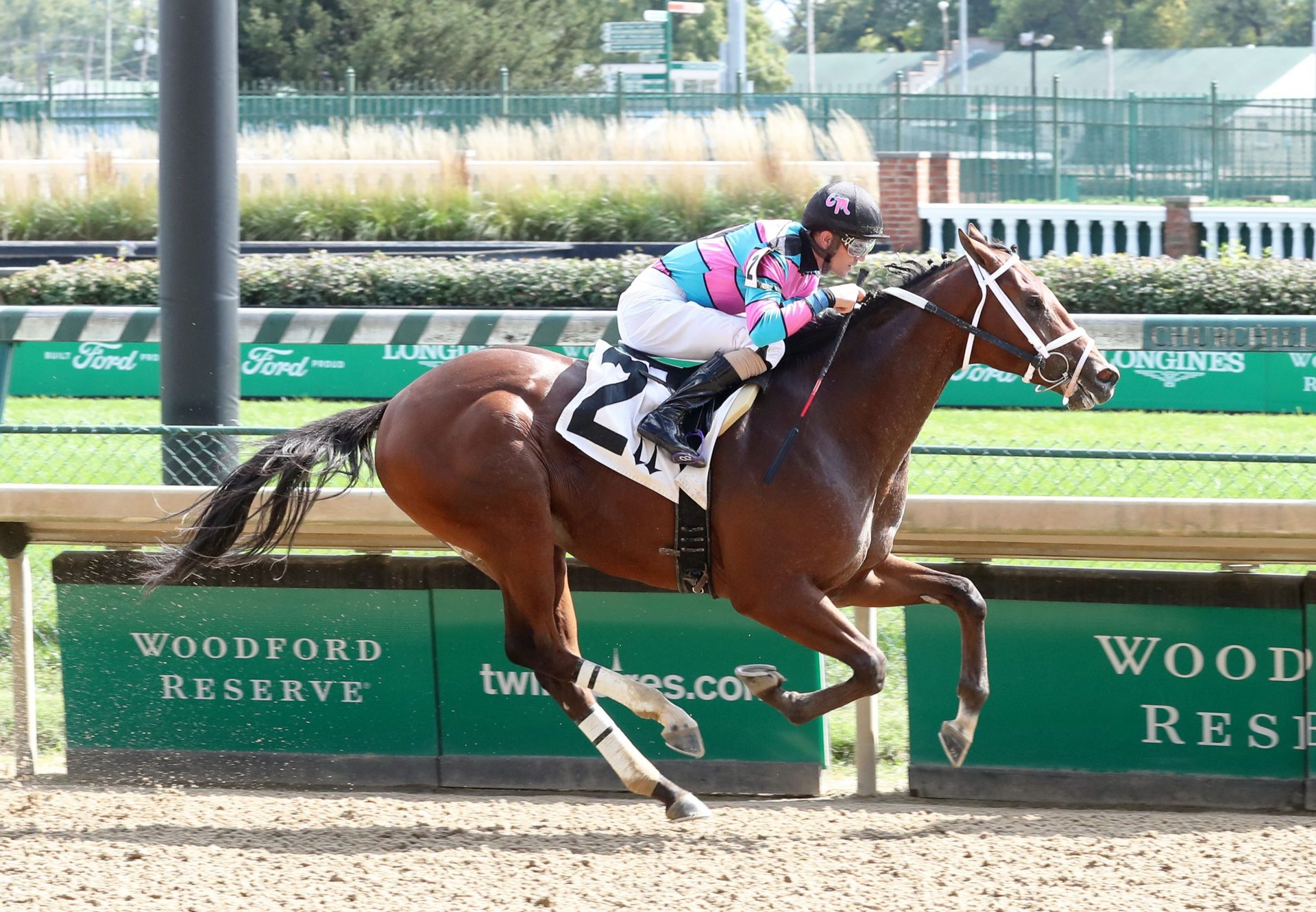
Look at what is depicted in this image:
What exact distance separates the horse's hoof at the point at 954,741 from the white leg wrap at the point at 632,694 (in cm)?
77

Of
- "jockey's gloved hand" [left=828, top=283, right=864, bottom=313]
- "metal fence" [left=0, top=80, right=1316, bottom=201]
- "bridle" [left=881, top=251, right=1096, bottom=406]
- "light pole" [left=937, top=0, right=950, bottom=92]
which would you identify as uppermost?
"light pole" [left=937, top=0, right=950, bottom=92]

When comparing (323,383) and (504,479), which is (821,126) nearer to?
(323,383)

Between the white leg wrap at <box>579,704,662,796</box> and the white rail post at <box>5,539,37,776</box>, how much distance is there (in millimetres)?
2103

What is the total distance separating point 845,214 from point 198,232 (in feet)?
7.58

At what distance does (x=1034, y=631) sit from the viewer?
5125 millimetres

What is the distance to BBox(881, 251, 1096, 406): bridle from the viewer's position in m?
4.51

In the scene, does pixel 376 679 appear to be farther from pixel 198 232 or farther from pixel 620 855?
pixel 198 232

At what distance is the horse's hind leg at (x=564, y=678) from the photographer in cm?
479

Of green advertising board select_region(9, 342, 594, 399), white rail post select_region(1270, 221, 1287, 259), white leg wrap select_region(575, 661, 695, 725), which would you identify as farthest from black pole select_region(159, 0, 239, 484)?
white rail post select_region(1270, 221, 1287, 259)

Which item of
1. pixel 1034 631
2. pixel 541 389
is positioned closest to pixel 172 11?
pixel 541 389

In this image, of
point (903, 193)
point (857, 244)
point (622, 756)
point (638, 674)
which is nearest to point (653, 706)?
point (622, 756)

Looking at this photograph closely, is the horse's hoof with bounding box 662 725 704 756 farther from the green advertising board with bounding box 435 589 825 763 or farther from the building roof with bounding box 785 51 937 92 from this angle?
the building roof with bounding box 785 51 937 92

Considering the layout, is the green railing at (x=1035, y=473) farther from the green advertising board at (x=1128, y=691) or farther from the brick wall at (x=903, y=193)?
the brick wall at (x=903, y=193)

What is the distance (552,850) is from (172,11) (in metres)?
3.08
